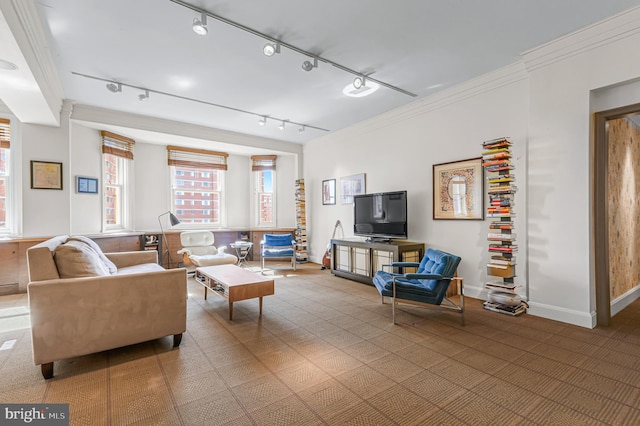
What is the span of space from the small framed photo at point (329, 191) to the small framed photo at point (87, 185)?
4.46 m

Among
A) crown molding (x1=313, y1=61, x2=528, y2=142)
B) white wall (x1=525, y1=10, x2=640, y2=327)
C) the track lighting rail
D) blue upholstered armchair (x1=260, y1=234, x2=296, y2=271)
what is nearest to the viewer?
the track lighting rail

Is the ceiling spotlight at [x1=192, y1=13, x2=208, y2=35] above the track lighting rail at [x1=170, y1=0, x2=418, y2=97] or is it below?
below

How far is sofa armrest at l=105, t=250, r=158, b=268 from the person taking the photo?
4066 mm

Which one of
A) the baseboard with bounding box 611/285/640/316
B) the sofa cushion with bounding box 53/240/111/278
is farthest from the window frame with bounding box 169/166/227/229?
the baseboard with bounding box 611/285/640/316

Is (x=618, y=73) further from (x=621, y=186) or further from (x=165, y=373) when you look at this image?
(x=165, y=373)

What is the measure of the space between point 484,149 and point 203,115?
183 inches

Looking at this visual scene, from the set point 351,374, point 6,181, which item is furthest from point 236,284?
point 6,181

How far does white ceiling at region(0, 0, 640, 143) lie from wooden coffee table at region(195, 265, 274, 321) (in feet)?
8.46

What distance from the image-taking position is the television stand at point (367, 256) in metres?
4.64

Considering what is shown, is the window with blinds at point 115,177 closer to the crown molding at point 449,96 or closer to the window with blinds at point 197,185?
the window with blinds at point 197,185

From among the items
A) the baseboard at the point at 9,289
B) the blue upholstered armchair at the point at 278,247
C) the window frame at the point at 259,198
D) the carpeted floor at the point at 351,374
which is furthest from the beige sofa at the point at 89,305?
the window frame at the point at 259,198

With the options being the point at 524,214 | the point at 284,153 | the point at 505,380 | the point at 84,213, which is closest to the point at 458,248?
the point at 524,214

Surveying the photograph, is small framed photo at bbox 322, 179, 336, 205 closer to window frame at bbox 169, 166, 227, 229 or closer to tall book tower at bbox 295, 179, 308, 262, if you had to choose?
tall book tower at bbox 295, 179, 308, 262

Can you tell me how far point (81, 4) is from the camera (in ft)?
8.59
